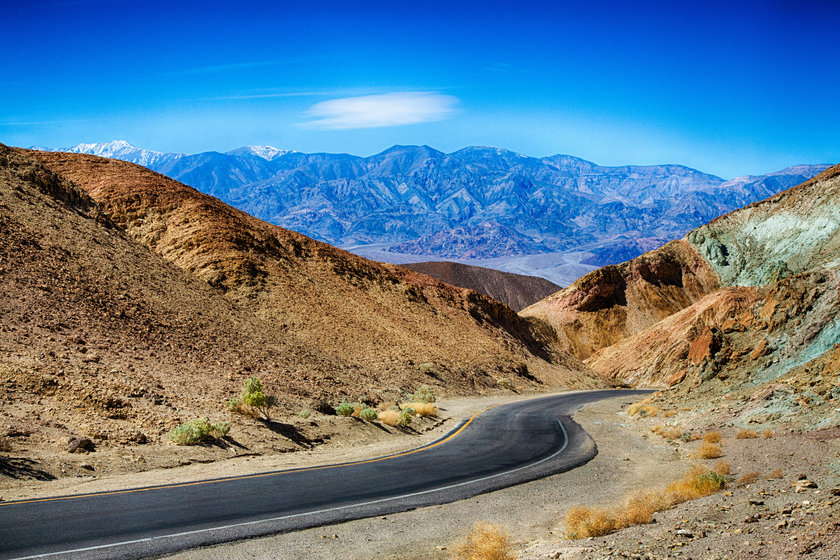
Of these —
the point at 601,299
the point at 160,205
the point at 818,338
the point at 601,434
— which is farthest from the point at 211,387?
the point at 601,299

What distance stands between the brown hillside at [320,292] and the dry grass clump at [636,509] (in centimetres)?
1838

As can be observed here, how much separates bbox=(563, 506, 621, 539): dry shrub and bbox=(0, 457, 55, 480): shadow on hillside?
10.2m

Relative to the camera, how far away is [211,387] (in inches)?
874

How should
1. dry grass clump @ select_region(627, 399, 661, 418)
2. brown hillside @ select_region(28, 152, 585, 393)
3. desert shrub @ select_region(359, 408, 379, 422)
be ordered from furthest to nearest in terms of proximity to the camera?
brown hillside @ select_region(28, 152, 585, 393), dry grass clump @ select_region(627, 399, 661, 418), desert shrub @ select_region(359, 408, 379, 422)

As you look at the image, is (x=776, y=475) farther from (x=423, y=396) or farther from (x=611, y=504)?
(x=423, y=396)

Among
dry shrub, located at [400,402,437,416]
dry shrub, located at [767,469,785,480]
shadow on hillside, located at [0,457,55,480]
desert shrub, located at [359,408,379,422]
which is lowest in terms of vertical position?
dry shrub, located at [400,402,437,416]

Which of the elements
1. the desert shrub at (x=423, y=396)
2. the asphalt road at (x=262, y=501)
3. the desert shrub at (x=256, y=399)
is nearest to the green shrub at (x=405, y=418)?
the asphalt road at (x=262, y=501)

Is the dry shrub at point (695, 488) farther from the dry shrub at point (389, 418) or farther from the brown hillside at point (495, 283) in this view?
the brown hillside at point (495, 283)

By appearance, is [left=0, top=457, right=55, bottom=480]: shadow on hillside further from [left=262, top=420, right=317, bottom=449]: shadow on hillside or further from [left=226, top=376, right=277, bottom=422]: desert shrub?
[left=226, top=376, right=277, bottom=422]: desert shrub

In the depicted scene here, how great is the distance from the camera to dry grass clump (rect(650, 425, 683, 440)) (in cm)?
2058

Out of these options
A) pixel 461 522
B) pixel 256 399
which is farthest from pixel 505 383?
pixel 461 522

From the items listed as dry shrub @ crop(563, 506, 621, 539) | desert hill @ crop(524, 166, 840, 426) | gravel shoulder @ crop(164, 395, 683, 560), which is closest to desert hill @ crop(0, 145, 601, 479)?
gravel shoulder @ crop(164, 395, 683, 560)

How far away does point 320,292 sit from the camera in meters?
42.1

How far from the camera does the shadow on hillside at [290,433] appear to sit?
1868cm
